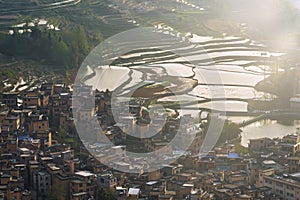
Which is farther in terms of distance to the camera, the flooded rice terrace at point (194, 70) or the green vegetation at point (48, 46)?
the green vegetation at point (48, 46)

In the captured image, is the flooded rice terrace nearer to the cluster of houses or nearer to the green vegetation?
the green vegetation

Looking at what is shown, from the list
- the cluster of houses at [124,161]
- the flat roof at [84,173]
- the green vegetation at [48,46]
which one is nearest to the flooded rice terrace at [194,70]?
the green vegetation at [48,46]

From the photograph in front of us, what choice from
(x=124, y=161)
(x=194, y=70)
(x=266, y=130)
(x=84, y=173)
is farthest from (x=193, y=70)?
(x=84, y=173)

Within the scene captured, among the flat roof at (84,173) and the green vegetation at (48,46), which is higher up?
the green vegetation at (48,46)

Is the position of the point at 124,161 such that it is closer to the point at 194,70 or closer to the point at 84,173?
the point at 84,173

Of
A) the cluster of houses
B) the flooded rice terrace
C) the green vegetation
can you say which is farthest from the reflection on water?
the green vegetation

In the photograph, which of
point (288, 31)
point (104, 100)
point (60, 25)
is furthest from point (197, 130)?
point (288, 31)

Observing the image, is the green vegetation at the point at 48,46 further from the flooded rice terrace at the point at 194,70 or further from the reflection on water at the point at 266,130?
the reflection on water at the point at 266,130

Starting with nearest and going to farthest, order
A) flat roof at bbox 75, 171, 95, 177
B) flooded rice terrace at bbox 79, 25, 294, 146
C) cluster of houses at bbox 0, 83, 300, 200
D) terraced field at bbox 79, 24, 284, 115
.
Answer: cluster of houses at bbox 0, 83, 300, 200 → flat roof at bbox 75, 171, 95, 177 → flooded rice terrace at bbox 79, 25, 294, 146 → terraced field at bbox 79, 24, 284, 115

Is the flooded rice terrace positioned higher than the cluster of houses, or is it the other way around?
the flooded rice terrace

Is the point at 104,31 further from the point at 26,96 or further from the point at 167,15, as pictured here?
the point at 26,96
